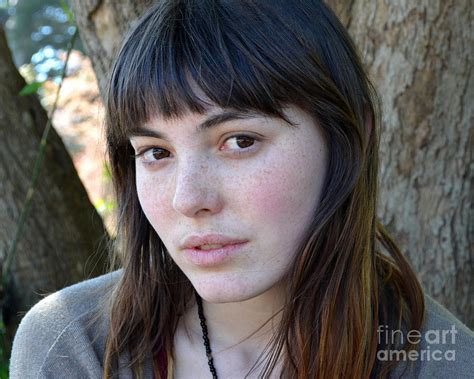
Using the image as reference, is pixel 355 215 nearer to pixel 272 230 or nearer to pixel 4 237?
pixel 272 230

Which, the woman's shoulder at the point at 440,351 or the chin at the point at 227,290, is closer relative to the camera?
the chin at the point at 227,290

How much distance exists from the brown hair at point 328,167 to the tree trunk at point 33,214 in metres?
0.76

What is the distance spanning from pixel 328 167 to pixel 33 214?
140 cm

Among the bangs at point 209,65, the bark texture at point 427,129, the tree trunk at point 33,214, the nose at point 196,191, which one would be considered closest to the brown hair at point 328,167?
the bangs at point 209,65

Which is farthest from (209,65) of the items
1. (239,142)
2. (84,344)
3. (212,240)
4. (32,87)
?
(32,87)

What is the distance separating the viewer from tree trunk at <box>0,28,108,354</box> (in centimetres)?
274

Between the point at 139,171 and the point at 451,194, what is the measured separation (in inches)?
53.3

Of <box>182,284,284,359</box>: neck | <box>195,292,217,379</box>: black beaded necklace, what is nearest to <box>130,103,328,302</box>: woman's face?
<box>182,284,284,359</box>: neck

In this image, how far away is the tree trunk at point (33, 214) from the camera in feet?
9.00

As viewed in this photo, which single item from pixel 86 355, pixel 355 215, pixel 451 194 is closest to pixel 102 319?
pixel 86 355

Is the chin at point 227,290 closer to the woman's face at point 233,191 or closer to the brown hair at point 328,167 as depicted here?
the woman's face at point 233,191

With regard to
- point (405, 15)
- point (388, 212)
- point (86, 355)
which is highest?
point (405, 15)

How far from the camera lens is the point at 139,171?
185 centimetres

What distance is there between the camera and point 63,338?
1990 millimetres
